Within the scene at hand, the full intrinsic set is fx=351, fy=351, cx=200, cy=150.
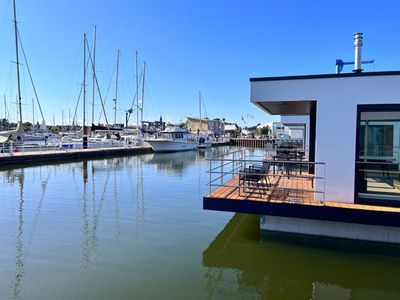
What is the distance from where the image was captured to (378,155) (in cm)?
822

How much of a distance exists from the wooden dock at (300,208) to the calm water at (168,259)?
914 mm

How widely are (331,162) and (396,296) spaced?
3.12 m

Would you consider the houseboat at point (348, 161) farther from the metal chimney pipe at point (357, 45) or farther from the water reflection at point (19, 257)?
the water reflection at point (19, 257)

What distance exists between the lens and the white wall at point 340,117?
8047 mm

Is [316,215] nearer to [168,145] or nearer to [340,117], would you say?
[340,117]

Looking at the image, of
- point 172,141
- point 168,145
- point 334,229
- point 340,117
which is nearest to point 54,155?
point 168,145

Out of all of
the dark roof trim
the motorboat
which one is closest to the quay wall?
the dark roof trim

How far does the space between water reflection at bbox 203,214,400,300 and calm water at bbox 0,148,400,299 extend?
19 millimetres

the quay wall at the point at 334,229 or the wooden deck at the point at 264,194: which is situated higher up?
the wooden deck at the point at 264,194

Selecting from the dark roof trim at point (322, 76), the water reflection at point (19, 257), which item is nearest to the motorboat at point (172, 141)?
the water reflection at point (19, 257)

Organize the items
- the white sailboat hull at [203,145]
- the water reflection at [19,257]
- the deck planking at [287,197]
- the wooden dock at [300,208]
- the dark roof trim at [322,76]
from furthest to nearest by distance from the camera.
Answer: the white sailboat hull at [203,145] → the dark roof trim at [322,76] → the deck planking at [287,197] → the wooden dock at [300,208] → the water reflection at [19,257]

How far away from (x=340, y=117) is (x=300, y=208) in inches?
92.3

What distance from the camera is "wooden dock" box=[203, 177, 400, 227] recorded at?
755 cm

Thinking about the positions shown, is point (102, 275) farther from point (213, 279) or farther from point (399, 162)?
point (399, 162)
